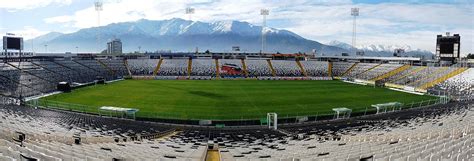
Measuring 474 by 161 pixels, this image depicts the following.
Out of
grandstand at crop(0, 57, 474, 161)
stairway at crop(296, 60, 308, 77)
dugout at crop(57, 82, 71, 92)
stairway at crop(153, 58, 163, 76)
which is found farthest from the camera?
stairway at crop(296, 60, 308, 77)

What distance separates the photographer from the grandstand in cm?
1411

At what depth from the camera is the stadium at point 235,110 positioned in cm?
1475

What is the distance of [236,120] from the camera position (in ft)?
94.2

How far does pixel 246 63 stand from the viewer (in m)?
87.8

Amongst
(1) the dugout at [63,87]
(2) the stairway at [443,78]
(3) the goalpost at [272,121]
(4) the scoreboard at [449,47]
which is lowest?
(3) the goalpost at [272,121]

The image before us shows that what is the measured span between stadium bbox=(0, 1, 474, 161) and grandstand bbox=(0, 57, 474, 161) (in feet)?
0.38

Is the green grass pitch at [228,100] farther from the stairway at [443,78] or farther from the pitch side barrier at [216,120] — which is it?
the stairway at [443,78]

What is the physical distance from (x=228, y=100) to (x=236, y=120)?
14568 mm

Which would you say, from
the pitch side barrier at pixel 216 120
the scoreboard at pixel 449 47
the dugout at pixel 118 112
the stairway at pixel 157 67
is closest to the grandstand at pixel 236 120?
the pitch side barrier at pixel 216 120

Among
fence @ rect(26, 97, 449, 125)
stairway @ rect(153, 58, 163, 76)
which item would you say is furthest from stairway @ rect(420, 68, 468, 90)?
stairway @ rect(153, 58, 163, 76)

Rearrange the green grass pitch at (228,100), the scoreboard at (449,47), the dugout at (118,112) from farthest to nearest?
the scoreboard at (449,47) → the green grass pitch at (228,100) → the dugout at (118,112)

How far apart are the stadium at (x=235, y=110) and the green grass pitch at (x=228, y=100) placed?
0.14 m

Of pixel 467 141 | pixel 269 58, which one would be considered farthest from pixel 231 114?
pixel 269 58

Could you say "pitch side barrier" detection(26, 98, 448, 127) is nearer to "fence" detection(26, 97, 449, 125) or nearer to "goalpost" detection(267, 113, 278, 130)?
"fence" detection(26, 97, 449, 125)
